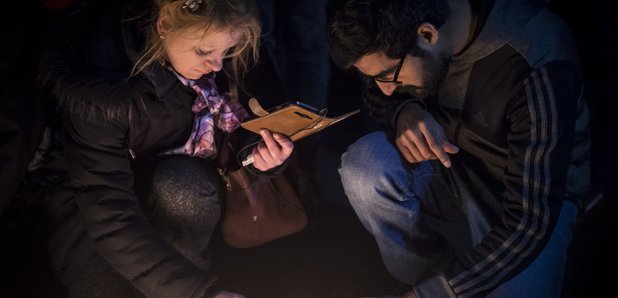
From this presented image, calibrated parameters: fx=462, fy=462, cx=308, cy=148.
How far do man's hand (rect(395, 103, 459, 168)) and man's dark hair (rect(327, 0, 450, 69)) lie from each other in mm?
299

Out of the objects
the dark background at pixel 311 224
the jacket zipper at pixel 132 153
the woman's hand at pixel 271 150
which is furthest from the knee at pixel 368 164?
the jacket zipper at pixel 132 153

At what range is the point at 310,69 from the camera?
2.26 m

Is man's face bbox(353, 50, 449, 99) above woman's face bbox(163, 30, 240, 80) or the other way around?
the other way around

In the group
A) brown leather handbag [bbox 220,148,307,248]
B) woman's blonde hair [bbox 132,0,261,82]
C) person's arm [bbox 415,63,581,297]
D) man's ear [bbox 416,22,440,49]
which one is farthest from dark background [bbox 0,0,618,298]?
man's ear [bbox 416,22,440,49]

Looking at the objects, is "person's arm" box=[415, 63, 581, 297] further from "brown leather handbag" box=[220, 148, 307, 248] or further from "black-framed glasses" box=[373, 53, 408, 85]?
"brown leather handbag" box=[220, 148, 307, 248]

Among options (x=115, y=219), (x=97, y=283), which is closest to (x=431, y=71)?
(x=115, y=219)

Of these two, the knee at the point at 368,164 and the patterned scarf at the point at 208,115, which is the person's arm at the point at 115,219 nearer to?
the patterned scarf at the point at 208,115

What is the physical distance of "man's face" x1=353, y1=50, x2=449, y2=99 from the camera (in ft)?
4.87

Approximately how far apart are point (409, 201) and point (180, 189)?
858 mm

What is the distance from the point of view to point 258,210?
194cm

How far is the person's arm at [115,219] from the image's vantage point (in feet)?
4.96

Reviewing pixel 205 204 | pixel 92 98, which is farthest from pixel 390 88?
pixel 92 98

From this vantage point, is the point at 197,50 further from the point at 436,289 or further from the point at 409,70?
the point at 436,289

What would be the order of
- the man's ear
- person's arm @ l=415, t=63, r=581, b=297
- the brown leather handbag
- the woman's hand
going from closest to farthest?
1. person's arm @ l=415, t=63, r=581, b=297
2. the man's ear
3. the woman's hand
4. the brown leather handbag
